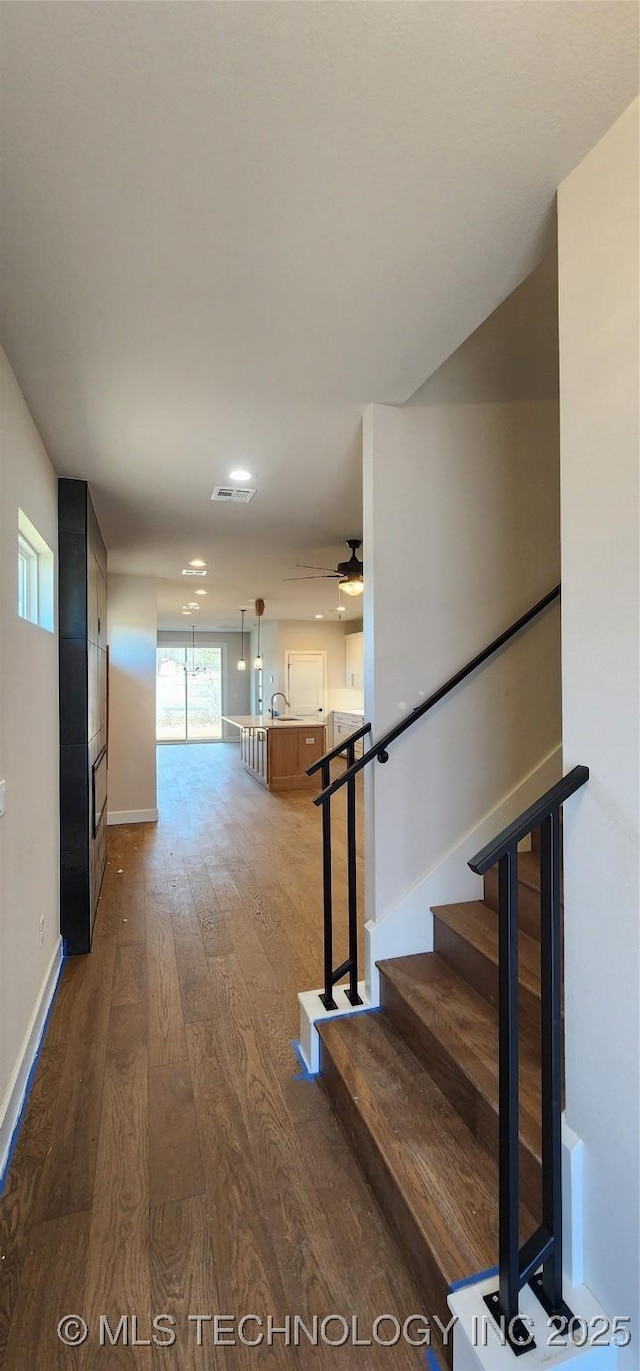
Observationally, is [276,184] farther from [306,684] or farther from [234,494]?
[306,684]

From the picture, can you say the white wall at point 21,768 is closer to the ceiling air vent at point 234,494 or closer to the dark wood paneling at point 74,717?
the dark wood paneling at point 74,717

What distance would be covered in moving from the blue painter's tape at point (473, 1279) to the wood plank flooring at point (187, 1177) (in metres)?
0.20

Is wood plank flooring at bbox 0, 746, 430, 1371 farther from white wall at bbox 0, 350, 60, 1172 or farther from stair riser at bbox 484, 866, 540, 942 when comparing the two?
stair riser at bbox 484, 866, 540, 942

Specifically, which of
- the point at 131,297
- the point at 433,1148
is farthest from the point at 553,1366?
the point at 131,297

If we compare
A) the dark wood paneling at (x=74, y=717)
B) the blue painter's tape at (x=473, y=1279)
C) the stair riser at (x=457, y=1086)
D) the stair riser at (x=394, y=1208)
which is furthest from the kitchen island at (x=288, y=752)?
the blue painter's tape at (x=473, y=1279)

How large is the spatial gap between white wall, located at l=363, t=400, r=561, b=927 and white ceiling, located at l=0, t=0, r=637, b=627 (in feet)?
1.12

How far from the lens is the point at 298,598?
7863 mm

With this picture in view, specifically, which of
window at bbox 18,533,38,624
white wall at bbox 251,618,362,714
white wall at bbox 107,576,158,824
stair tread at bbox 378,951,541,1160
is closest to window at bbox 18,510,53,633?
window at bbox 18,533,38,624

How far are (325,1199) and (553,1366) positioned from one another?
0.72 meters

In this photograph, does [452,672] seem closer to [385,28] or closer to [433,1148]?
[433,1148]

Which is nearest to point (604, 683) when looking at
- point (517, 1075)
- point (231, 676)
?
point (517, 1075)

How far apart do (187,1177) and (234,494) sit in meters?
3.04

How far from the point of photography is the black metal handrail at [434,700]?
6.62 feet

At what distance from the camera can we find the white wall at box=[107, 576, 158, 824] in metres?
5.63
